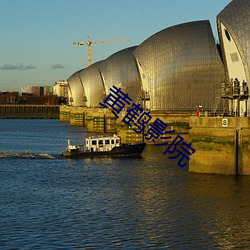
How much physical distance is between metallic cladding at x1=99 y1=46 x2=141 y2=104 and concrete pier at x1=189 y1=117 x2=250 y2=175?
5338 cm

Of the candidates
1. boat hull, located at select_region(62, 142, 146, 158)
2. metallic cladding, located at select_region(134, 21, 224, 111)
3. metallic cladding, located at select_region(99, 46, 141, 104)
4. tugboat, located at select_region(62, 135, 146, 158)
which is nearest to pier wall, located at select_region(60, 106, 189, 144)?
metallic cladding, located at select_region(134, 21, 224, 111)

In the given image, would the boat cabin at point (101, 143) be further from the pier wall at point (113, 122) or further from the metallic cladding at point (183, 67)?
the metallic cladding at point (183, 67)

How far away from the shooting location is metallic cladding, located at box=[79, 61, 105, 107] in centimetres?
13812

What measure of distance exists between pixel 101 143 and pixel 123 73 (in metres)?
46.4

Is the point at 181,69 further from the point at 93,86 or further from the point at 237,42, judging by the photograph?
the point at 93,86

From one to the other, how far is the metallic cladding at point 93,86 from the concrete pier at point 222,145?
89445mm

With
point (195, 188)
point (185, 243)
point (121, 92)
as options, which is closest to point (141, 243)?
point (185, 243)

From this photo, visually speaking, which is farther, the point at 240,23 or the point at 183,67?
the point at 183,67

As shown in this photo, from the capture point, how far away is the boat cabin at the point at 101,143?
6350 centimetres

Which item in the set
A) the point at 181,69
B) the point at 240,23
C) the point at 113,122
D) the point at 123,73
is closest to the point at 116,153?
the point at 240,23

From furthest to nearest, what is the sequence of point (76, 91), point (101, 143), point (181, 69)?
1. point (76, 91)
2. point (181, 69)
3. point (101, 143)

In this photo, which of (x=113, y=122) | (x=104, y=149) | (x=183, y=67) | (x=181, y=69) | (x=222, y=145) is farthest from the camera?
(x=113, y=122)

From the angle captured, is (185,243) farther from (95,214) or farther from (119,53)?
(119,53)

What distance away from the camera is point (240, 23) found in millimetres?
55219
